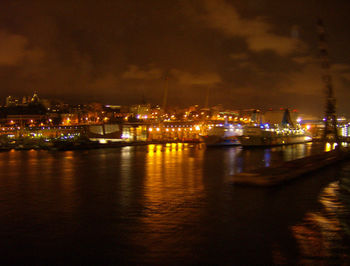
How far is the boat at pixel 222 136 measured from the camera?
37750 mm

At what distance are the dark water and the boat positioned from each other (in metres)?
27.8

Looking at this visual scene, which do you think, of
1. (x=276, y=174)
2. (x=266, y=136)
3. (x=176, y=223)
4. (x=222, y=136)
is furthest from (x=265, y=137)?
(x=176, y=223)

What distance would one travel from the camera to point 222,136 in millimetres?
39219

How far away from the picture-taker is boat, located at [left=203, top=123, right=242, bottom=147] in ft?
124

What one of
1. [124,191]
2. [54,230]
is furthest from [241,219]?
[124,191]

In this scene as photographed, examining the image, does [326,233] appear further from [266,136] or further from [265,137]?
[266,136]

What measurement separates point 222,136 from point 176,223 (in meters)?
34.2

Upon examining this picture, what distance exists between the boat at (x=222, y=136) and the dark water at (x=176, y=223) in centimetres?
2779

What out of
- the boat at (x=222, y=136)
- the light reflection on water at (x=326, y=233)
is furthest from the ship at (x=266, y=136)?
the light reflection on water at (x=326, y=233)

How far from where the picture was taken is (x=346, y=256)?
3.88 meters

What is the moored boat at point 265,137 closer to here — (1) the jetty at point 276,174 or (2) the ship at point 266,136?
(2) the ship at point 266,136

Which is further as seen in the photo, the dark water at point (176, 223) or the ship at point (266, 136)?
the ship at point (266, 136)

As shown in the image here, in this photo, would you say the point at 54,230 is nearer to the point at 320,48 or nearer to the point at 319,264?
the point at 319,264

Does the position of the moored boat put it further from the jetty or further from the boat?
the jetty
